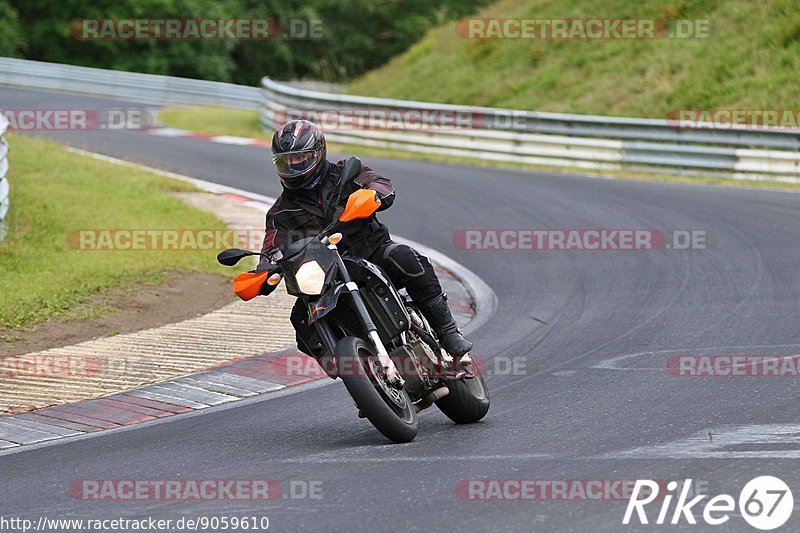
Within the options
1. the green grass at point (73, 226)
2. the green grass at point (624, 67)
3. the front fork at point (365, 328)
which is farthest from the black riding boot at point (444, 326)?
the green grass at point (624, 67)

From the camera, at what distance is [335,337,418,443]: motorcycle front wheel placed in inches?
251

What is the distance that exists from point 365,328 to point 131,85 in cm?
3127

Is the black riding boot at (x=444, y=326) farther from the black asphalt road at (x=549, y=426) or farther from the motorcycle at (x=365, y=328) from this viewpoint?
the black asphalt road at (x=549, y=426)

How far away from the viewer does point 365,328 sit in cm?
663

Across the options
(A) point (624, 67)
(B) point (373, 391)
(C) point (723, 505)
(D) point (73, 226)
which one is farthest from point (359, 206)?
(A) point (624, 67)

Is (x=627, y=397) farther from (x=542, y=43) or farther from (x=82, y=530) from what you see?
(x=542, y=43)

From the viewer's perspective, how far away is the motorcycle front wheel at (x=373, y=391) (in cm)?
638

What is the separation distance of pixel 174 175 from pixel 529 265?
8470 mm

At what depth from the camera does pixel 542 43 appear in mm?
30328

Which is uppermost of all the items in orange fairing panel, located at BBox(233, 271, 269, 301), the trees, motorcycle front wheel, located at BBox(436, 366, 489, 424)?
the trees

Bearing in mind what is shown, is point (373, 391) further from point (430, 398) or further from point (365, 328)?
point (430, 398)

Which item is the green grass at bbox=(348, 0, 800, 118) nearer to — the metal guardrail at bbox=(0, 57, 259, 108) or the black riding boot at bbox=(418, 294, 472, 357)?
the metal guardrail at bbox=(0, 57, 259, 108)

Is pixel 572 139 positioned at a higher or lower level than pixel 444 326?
higher

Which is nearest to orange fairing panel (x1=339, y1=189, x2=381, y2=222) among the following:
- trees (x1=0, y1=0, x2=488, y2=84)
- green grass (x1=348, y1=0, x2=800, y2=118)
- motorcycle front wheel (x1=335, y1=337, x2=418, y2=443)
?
motorcycle front wheel (x1=335, y1=337, x2=418, y2=443)
